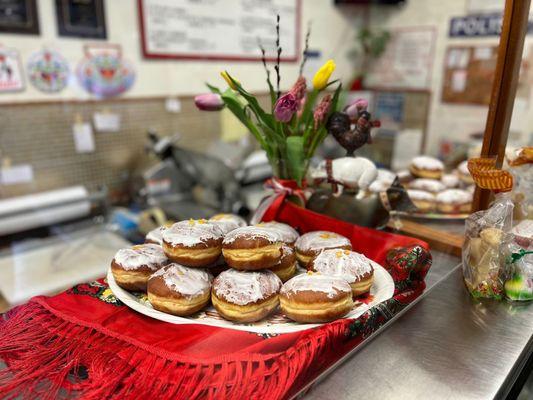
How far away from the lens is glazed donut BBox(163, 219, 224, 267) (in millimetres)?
825

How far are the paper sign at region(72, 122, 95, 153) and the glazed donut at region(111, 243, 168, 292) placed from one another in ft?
5.74

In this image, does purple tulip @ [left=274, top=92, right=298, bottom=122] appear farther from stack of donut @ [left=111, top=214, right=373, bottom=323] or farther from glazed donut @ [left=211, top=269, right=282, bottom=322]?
glazed donut @ [left=211, top=269, right=282, bottom=322]

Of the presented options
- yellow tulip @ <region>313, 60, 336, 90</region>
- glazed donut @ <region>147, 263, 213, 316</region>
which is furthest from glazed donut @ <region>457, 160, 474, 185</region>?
glazed donut @ <region>147, 263, 213, 316</region>

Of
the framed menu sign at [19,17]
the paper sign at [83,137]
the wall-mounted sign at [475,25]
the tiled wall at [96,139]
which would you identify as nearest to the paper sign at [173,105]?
the tiled wall at [96,139]

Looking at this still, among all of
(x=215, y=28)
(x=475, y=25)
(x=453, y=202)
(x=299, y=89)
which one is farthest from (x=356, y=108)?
(x=475, y=25)

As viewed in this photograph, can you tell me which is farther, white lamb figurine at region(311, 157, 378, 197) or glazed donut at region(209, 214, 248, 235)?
white lamb figurine at region(311, 157, 378, 197)

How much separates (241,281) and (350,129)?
53 centimetres

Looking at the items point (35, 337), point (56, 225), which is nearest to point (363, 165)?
point (35, 337)

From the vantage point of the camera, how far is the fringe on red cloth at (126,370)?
2.04 feet

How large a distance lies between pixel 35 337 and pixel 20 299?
1.30 metres

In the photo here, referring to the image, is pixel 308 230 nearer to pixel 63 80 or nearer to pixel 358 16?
pixel 63 80

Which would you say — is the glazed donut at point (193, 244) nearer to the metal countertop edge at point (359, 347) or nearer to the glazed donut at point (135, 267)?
the glazed donut at point (135, 267)

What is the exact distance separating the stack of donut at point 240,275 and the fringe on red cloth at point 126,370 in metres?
0.07

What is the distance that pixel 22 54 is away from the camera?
2.08 m
